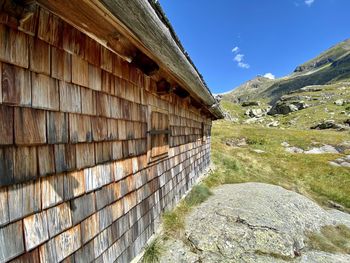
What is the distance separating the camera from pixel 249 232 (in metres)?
5.97

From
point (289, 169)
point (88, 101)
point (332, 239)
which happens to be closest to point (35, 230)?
point (88, 101)

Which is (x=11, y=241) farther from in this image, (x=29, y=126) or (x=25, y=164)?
(x=29, y=126)

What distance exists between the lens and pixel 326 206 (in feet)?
38.4

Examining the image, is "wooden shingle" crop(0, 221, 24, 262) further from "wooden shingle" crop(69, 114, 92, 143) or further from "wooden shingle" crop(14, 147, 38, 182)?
"wooden shingle" crop(69, 114, 92, 143)

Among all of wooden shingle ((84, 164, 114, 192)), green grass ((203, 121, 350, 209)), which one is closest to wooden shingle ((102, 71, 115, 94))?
wooden shingle ((84, 164, 114, 192))

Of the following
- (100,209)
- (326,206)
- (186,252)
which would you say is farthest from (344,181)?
(100,209)

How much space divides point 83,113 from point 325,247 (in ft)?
21.5

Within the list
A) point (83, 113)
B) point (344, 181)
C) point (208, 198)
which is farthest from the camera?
point (344, 181)

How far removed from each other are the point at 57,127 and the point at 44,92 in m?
0.33

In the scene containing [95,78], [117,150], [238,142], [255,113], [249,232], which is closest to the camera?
[95,78]

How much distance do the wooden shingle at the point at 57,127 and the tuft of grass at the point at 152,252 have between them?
2.81m

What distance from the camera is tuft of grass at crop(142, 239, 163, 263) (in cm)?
429

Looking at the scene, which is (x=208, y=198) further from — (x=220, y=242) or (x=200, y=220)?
(x=220, y=242)

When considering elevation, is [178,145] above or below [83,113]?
below
